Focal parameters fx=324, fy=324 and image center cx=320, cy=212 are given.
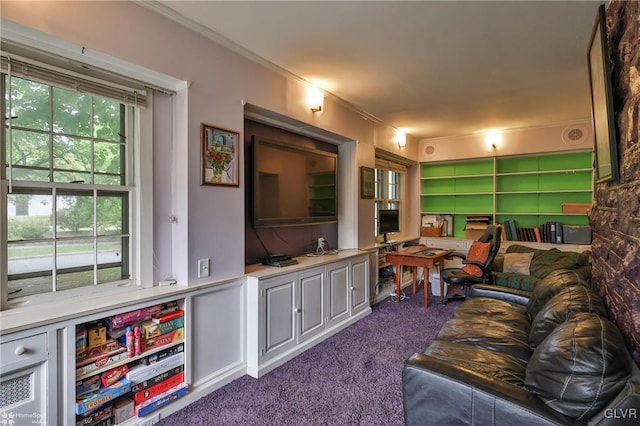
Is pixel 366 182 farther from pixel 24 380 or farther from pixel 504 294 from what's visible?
pixel 24 380

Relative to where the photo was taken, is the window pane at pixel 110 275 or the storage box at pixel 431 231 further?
the storage box at pixel 431 231

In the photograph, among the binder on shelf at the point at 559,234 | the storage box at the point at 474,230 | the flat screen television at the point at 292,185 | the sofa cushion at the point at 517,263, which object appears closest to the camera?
the flat screen television at the point at 292,185

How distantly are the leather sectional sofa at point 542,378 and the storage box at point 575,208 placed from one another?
333 cm

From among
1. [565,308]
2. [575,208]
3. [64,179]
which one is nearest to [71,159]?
[64,179]

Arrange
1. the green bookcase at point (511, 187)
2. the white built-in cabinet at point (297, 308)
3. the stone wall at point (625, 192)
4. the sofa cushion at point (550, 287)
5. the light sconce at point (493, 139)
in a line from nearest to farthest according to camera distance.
Result: the stone wall at point (625, 192)
the sofa cushion at point (550, 287)
the white built-in cabinet at point (297, 308)
the green bookcase at point (511, 187)
the light sconce at point (493, 139)

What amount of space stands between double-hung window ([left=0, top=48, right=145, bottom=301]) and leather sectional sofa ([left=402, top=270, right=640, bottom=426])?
5.96 feet

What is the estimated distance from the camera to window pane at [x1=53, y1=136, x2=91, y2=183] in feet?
5.69

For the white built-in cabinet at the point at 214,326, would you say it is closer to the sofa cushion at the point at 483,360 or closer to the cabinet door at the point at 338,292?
the cabinet door at the point at 338,292

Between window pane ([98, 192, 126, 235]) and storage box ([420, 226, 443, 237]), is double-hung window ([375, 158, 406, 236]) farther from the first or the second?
window pane ([98, 192, 126, 235])

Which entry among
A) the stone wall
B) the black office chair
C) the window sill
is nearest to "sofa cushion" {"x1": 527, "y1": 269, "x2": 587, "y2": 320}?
the stone wall

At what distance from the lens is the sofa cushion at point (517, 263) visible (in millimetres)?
4121

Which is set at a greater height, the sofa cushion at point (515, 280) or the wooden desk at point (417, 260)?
the wooden desk at point (417, 260)

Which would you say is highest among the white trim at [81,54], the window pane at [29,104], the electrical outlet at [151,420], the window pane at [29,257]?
the white trim at [81,54]

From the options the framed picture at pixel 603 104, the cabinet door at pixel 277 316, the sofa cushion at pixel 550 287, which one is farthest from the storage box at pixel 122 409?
the framed picture at pixel 603 104
